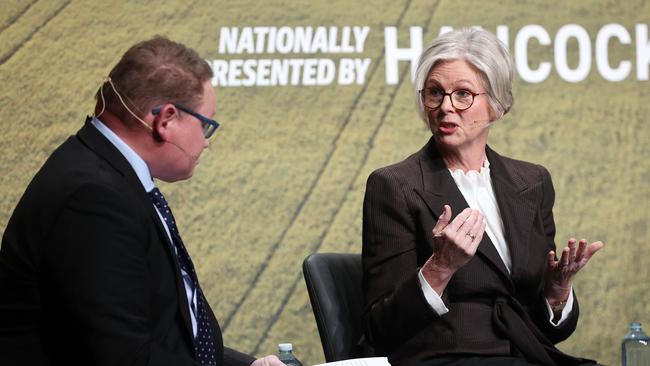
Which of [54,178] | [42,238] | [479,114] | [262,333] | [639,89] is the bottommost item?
[262,333]

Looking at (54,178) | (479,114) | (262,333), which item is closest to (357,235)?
(262,333)

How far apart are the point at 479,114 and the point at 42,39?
2.34 metres

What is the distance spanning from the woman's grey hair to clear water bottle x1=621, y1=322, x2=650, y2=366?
188 centimetres

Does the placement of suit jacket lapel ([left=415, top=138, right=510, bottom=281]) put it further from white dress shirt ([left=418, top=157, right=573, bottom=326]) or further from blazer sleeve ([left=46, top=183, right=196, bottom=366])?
blazer sleeve ([left=46, top=183, right=196, bottom=366])

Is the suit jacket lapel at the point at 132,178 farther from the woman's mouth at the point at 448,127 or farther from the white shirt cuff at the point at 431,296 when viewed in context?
the woman's mouth at the point at 448,127

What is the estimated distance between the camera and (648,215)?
4930 mm

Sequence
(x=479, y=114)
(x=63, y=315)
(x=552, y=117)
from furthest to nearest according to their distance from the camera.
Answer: (x=552, y=117)
(x=479, y=114)
(x=63, y=315)

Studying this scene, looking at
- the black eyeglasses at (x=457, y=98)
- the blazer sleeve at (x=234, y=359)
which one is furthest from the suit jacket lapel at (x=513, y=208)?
the blazer sleeve at (x=234, y=359)

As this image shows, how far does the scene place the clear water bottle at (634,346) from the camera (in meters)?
4.61

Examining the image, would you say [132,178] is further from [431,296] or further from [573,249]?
[573,249]

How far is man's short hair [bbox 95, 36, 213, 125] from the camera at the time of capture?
215 cm

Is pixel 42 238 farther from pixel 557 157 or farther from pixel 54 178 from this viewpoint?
pixel 557 157

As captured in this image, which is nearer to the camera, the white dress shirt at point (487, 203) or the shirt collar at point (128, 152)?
the shirt collar at point (128, 152)

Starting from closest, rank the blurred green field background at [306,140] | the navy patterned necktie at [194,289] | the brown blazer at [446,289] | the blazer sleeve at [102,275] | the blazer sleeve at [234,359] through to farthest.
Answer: the blazer sleeve at [102,275] < the navy patterned necktie at [194,289] < the blazer sleeve at [234,359] < the brown blazer at [446,289] < the blurred green field background at [306,140]
